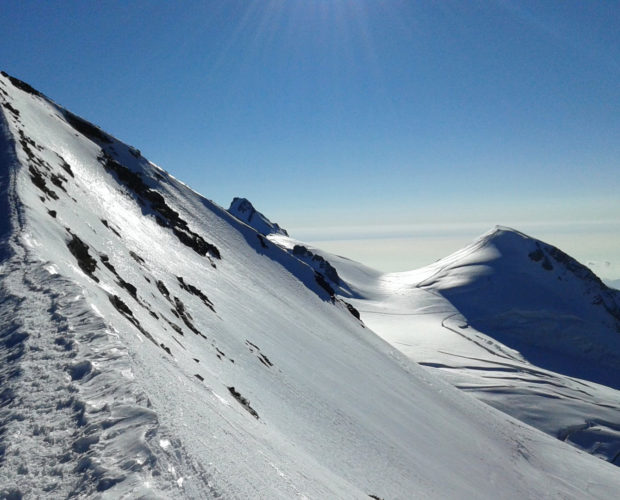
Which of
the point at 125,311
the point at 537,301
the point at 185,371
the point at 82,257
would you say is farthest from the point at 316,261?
the point at 185,371

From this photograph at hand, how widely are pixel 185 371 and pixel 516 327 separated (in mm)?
139299

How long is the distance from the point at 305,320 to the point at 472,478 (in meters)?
18.0

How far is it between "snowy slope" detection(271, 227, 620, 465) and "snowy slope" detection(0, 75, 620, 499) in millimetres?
28227

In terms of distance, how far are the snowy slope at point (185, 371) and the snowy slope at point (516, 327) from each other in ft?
92.6

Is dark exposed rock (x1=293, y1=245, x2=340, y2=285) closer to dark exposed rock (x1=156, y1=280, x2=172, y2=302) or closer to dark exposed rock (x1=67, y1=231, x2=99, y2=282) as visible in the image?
dark exposed rock (x1=156, y1=280, x2=172, y2=302)

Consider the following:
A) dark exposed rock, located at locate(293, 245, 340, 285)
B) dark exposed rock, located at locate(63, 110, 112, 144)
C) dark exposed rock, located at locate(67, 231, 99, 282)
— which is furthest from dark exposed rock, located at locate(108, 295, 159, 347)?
dark exposed rock, located at locate(293, 245, 340, 285)

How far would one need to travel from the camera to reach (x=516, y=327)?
130m

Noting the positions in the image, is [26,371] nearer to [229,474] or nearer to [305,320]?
[229,474]

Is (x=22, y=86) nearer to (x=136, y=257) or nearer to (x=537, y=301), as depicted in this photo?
(x=136, y=257)

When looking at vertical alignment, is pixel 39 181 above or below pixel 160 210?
below

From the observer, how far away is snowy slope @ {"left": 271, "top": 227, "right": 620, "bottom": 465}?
6756cm

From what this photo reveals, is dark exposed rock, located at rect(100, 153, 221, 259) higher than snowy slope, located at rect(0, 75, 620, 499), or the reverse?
dark exposed rock, located at rect(100, 153, 221, 259)

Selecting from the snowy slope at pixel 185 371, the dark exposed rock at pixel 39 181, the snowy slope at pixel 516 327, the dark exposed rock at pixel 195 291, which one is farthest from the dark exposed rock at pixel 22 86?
the snowy slope at pixel 516 327

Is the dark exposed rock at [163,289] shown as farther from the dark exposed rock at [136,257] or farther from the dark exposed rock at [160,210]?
the dark exposed rock at [160,210]
